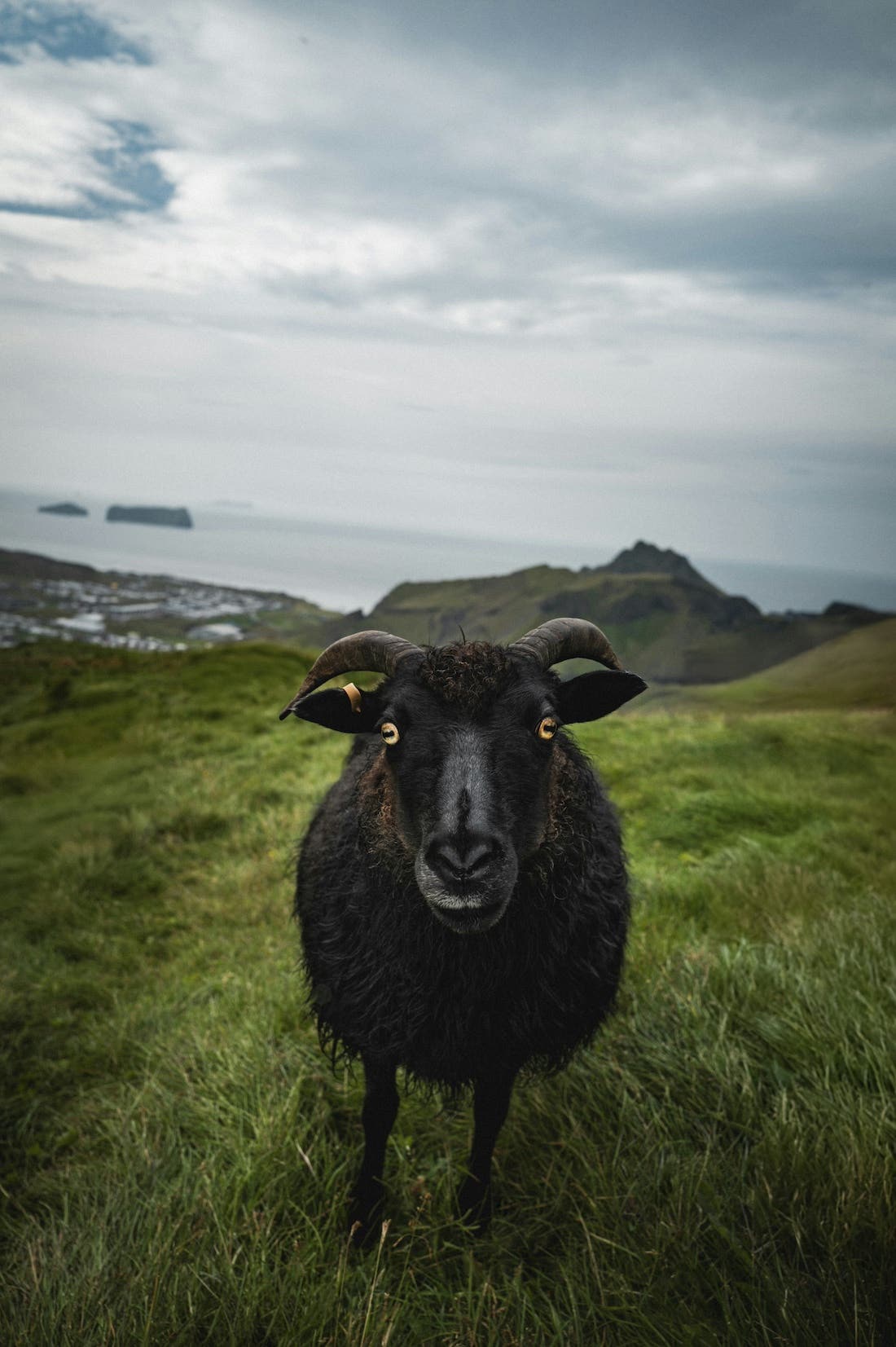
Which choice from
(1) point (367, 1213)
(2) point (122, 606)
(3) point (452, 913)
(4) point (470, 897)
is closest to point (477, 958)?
(3) point (452, 913)

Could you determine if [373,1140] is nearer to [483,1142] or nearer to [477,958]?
[483,1142]

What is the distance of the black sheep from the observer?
2.86m

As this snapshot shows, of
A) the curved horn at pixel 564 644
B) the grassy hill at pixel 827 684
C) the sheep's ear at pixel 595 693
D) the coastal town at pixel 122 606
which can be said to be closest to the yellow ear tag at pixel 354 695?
the curved horn at pixel 564 644

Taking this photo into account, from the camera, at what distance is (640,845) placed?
760 cm

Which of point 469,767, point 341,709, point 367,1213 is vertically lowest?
point 367,1213

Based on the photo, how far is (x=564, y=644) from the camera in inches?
133

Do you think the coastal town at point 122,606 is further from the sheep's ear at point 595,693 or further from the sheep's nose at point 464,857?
the sheep's nose at point 464,857

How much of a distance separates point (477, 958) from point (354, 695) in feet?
4.68

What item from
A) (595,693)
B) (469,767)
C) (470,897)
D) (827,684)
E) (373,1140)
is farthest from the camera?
(827,684)

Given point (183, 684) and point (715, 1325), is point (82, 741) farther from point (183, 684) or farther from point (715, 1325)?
point (715, 1325)

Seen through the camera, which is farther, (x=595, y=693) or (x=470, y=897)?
(x=595, y=693)

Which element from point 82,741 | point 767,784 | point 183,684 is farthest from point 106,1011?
point 183,684

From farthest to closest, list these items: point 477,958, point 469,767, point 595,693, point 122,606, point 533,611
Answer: point 122,606 < point 533,611 < point 595,693 < point 477,958 < point 469,767

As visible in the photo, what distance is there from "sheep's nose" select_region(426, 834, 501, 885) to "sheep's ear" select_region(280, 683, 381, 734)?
0.89 metres
